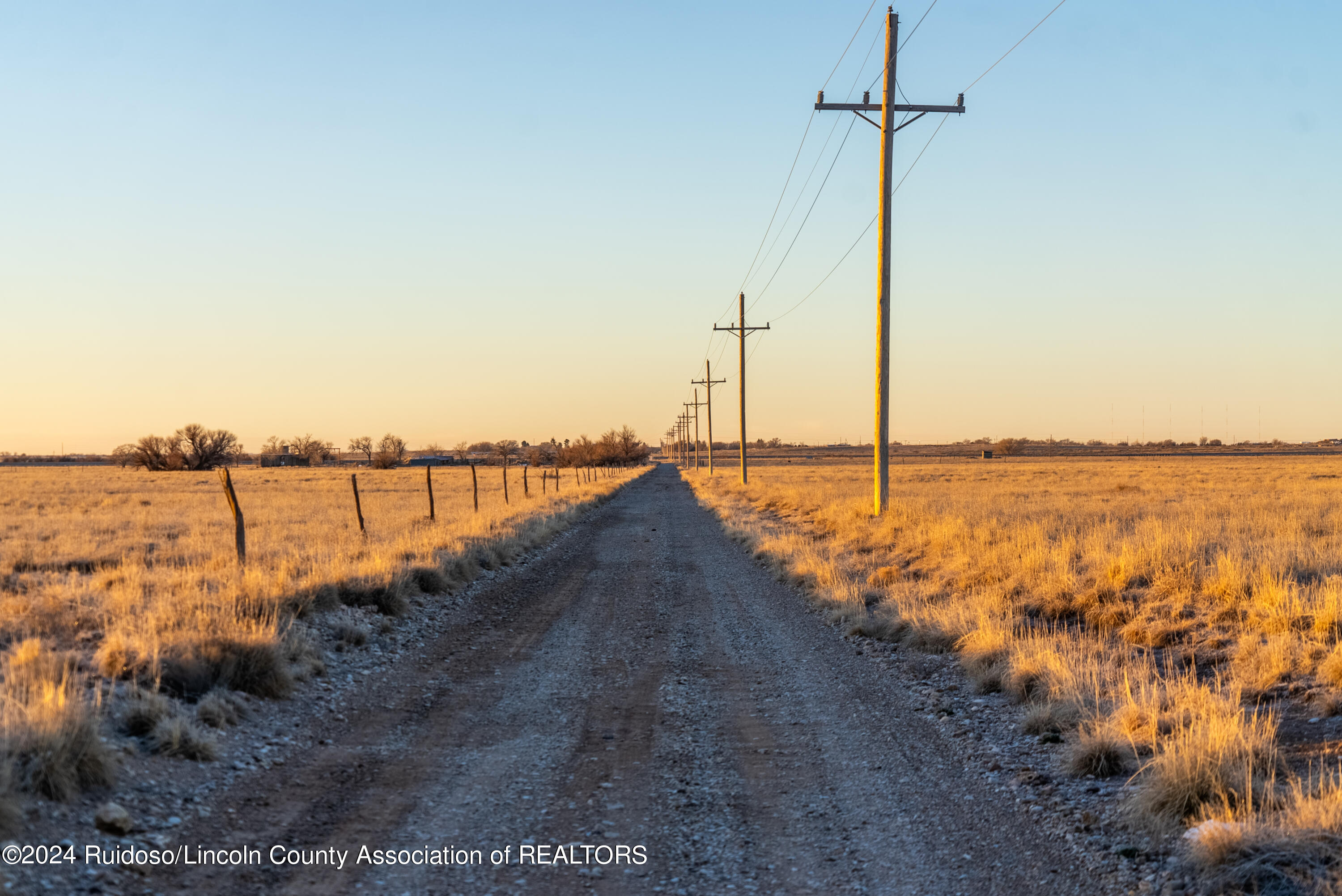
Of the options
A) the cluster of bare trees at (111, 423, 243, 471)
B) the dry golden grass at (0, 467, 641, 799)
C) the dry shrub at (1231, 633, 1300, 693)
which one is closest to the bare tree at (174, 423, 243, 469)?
the cluster of bare trees at (111, 423, 243, 471)

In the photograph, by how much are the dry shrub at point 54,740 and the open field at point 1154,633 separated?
20.4ft

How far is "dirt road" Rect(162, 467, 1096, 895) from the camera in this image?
14.7 feet

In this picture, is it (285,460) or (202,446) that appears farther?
(285,460)

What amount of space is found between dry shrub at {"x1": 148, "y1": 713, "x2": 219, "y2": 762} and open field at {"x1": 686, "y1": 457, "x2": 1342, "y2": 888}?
19.8 feet

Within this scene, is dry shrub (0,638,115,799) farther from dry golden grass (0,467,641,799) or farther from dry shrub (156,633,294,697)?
dry shrub (156,633,294,697)

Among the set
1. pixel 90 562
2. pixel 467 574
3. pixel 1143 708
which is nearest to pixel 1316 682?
pixel 1143 708

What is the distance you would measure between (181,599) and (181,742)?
4.40 meters

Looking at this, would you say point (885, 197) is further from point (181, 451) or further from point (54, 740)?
point (181, 451)

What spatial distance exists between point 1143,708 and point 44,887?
6.95 m

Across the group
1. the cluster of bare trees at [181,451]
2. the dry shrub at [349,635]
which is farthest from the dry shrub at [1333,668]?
the cluster of bare trees at [181,451]

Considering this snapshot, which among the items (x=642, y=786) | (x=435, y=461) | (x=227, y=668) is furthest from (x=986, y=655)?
(x=435, y=461)

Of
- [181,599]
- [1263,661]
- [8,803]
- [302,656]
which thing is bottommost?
[302,656]

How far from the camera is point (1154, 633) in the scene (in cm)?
917

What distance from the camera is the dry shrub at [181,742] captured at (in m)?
5.79
